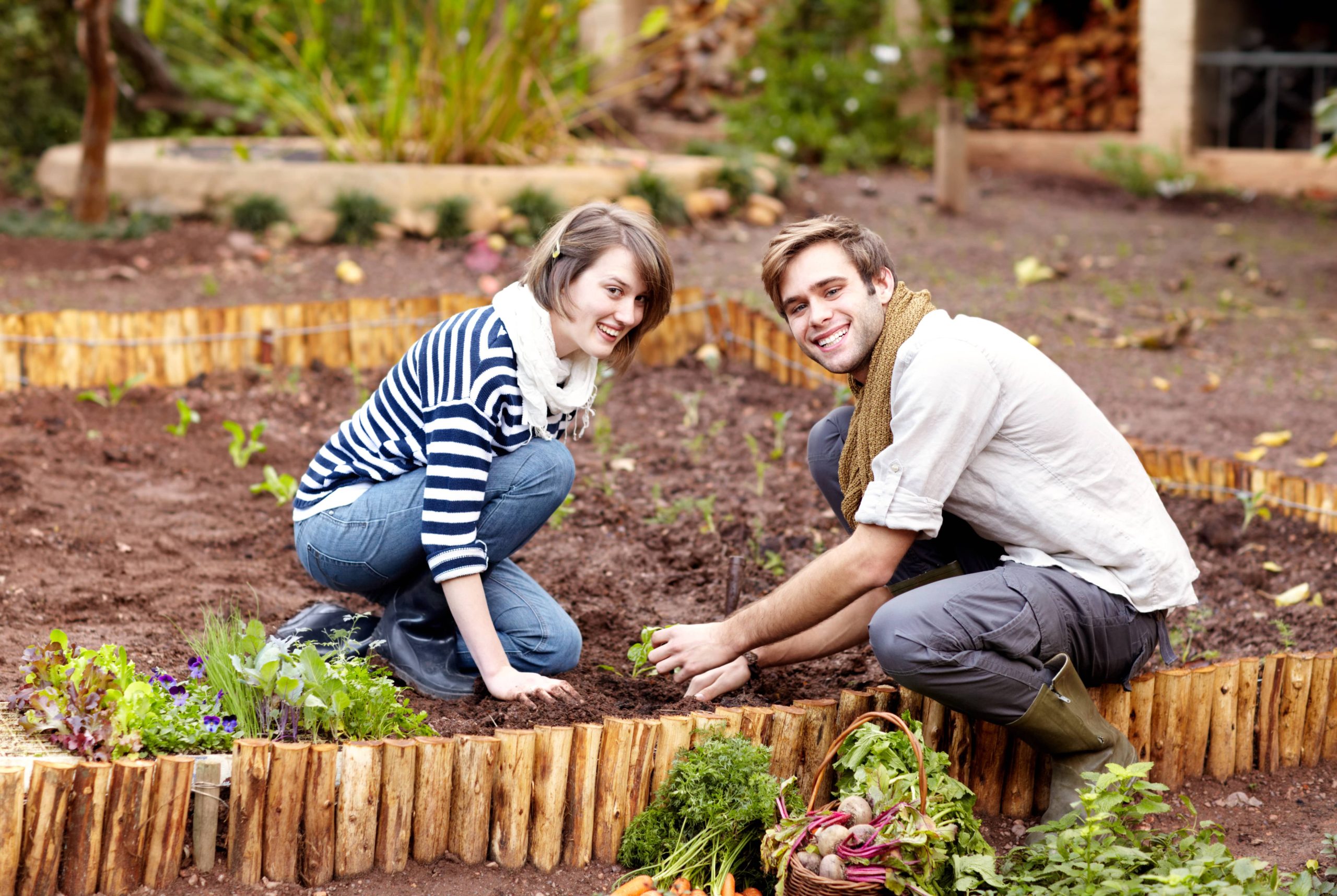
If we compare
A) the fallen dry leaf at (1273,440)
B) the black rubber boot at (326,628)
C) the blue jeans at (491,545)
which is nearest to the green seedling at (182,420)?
the black rubber boot at (326,628)

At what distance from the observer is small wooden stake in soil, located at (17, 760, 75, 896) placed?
213 centimetres

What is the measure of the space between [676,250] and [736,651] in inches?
184

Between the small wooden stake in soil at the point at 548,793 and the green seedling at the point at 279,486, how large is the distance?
1878 mm

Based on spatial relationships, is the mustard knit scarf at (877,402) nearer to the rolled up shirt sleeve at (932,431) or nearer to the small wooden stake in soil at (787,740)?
the rolled up shirt sleeve at (932,431)

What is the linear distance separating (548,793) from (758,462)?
82.0 inches

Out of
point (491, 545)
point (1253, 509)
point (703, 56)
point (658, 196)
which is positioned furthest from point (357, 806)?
point (703, 56)

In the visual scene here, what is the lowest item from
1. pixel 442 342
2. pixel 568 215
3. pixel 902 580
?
pixel 902 580

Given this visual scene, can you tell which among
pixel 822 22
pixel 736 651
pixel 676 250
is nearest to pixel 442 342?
pixel 736 651

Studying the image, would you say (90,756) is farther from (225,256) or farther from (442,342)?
(225,256)

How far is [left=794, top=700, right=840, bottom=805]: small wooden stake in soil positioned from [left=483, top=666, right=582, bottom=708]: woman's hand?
0.49 metres

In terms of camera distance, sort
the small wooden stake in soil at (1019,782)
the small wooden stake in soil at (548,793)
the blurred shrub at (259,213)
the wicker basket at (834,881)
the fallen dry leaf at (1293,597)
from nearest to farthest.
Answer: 1. the wicker basket at (834,881)
2. the small wooden stake in soil at (548,793)
3. the small wooden stake in soil at (1019,782)
4. the fallen dry leaf at (1293,597)
5. the blurred shrub at (259,213)

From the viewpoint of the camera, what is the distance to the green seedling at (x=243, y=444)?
165 inches

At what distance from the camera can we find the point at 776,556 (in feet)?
12.1

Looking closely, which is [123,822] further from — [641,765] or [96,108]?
[96,108]
